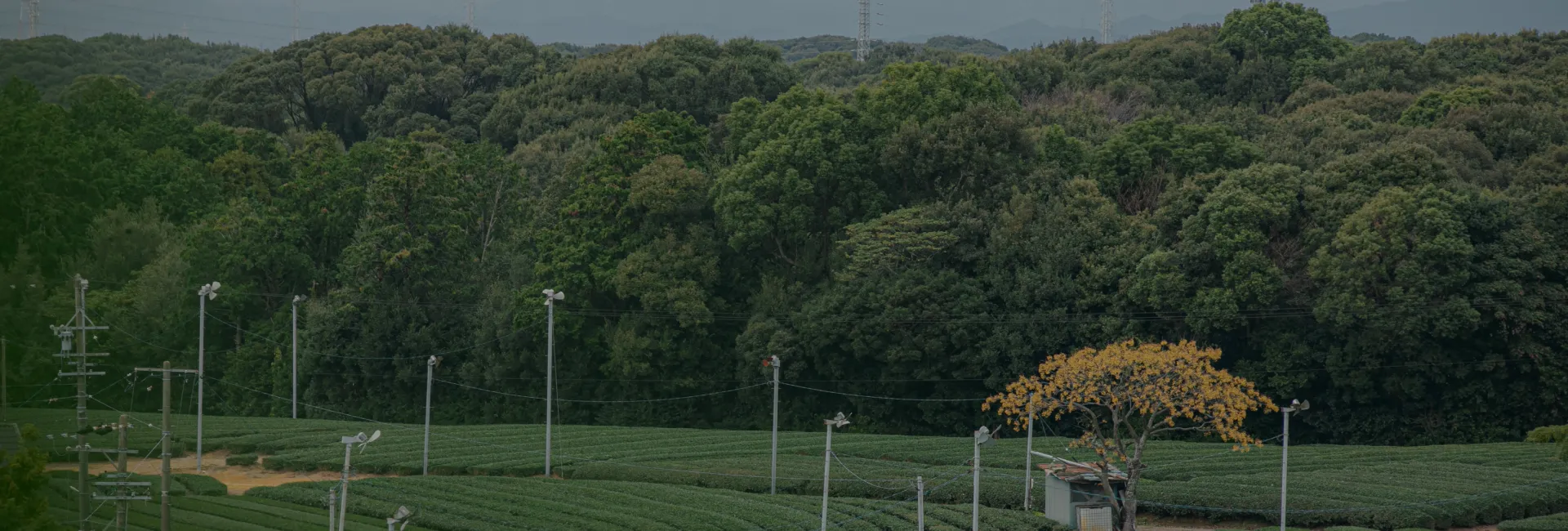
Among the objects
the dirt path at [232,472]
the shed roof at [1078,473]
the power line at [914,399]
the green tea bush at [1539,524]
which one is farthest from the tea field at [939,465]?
the power line at [914,399]

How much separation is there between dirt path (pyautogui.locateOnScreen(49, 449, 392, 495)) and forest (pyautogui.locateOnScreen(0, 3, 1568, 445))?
16.3 feet

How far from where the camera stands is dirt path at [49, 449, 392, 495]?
43.6 meters

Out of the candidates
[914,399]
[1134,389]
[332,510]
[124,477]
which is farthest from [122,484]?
[914,399]

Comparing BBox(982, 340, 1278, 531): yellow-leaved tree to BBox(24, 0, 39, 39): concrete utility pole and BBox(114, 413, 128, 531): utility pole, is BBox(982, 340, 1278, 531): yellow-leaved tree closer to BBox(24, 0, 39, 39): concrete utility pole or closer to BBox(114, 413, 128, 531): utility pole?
BBox(114, 413, 128, 531): utility pole

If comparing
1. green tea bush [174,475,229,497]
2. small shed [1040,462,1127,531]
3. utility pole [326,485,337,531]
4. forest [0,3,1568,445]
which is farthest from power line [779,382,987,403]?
green tea bush [174,475,229,497]

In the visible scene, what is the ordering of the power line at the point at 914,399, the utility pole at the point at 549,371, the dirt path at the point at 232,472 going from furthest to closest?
the power line at the point at 914,399, the utility pole at the point at 549,371, the dirt path at the point at 232,472

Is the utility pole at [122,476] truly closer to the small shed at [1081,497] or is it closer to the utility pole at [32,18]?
the utility pole at [32,18]

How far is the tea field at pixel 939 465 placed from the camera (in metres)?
40.7

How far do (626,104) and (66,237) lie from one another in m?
32.5

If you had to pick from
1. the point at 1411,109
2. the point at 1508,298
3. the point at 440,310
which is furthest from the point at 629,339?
the point at 1411,109

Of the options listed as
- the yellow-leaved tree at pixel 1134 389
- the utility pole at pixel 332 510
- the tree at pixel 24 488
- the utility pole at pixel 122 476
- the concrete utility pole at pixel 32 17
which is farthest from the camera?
the yellow-leaved tree at pixel 1134 389

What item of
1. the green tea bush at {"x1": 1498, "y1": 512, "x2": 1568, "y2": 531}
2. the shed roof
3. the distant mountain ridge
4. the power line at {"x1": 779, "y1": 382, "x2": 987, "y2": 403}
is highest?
the distant mountain ridge

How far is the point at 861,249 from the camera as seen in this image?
57.0 meters

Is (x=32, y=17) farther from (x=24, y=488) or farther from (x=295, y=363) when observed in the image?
(x=295, y=363)
